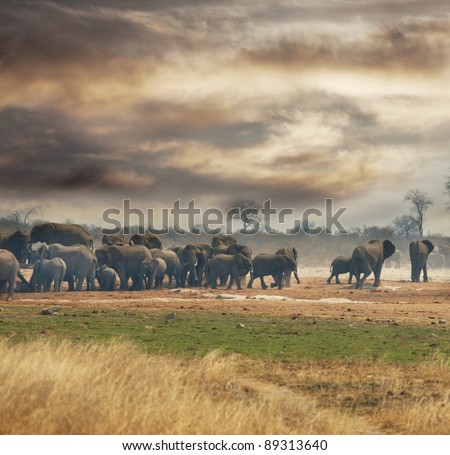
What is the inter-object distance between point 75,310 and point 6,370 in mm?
20151

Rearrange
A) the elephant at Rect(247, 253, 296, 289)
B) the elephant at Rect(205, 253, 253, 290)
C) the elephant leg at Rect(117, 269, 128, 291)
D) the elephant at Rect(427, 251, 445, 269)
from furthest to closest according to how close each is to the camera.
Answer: the elephant at Rect(427, 251, 445, 269)
the elephant at Rect(247, 253, 296, 289)
the elephant at Rect(205, 253, 253, 290)
the elephant leg at Rect(117, 269, 128, 291)

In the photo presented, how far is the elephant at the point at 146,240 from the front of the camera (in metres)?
67.1

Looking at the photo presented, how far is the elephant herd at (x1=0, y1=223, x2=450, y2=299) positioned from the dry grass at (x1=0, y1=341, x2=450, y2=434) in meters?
35.2

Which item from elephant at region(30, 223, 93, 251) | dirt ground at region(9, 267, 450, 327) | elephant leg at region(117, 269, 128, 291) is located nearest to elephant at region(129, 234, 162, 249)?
elephant at region(30, 223, 93, 251)

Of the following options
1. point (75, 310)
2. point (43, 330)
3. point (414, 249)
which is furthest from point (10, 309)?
point (414, 249)

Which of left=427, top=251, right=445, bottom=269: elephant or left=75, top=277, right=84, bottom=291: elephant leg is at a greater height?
left=427, top=251, right=445, bottom=269: elephant

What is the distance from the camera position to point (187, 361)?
1938cm

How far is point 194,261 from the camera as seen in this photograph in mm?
63312

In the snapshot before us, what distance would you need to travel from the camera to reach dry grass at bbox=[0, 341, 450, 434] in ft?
40.1

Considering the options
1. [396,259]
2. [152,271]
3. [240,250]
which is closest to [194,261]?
[240,250]

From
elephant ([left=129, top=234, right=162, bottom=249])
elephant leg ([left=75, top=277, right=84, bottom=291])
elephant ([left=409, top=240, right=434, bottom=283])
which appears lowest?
elephant leg ([left=75, top=277, right=84, bottom=291])

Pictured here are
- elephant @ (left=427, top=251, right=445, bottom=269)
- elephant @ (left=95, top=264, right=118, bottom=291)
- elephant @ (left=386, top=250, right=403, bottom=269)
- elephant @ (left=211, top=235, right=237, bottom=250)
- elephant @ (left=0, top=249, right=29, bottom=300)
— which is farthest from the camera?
elephant @ (left=427, top=251, right=445, bottom=269)

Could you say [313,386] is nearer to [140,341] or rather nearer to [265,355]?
[265,355]

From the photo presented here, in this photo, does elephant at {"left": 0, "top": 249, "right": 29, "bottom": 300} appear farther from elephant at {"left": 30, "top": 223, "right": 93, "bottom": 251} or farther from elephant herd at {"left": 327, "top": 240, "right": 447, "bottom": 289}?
elephant herd at {"left": 327, "top": 240, "right": 447, "bottom": 289}
